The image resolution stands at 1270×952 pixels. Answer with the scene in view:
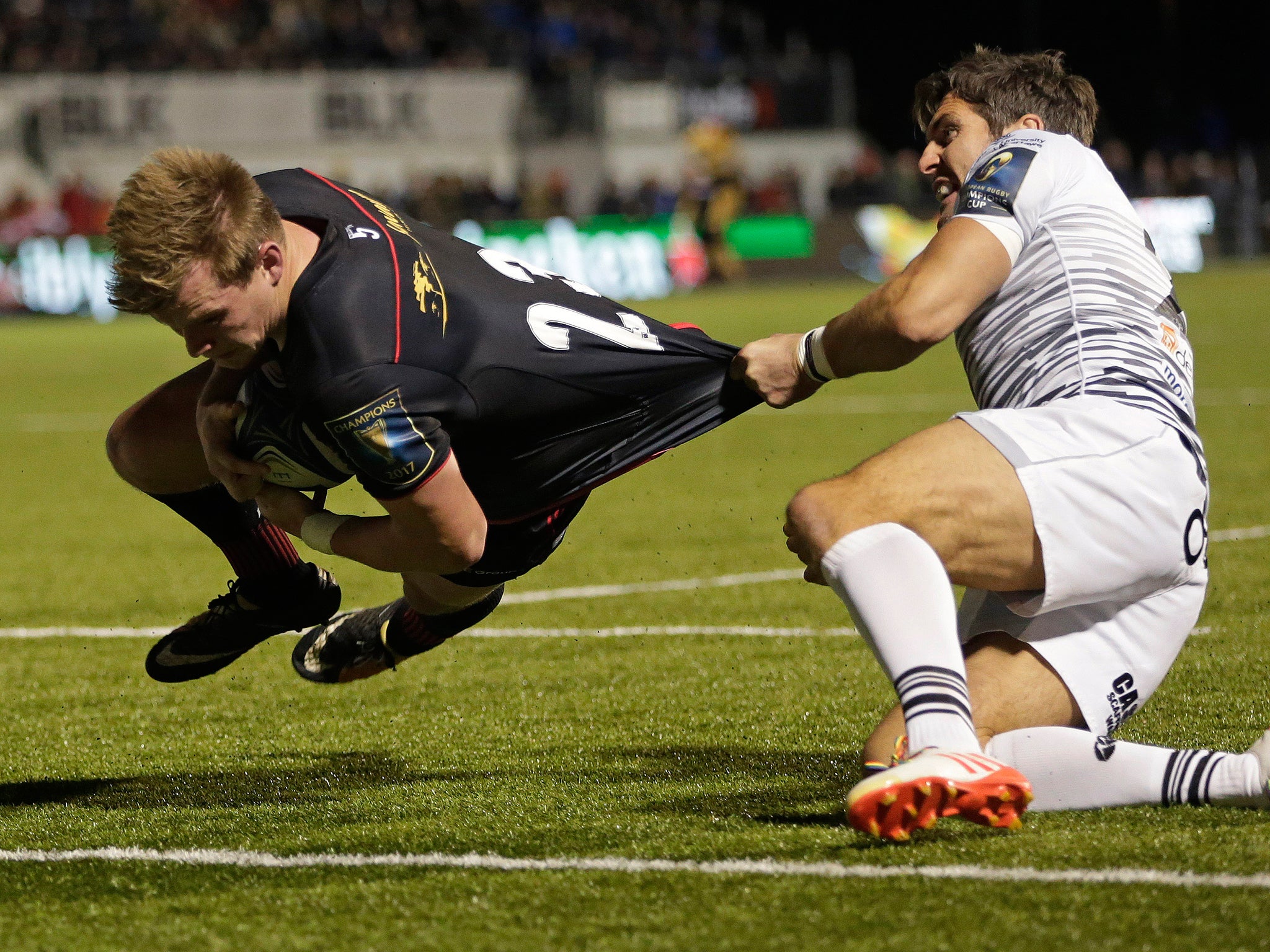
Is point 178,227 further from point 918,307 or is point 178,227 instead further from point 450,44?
point 450,44

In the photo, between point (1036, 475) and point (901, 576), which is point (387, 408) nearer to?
point (901, 576)

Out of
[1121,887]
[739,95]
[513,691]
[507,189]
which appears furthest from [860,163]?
[1121,887]

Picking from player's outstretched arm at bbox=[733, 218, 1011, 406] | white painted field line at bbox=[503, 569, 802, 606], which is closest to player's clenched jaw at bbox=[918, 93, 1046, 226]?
player's outstretched arm at bbox=[733, 218, 1011, 406]

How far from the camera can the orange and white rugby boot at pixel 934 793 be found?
2928 mm

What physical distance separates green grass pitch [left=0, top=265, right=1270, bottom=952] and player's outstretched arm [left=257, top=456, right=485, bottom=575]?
0.55 metres

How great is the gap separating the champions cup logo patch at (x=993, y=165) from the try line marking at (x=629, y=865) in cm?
137

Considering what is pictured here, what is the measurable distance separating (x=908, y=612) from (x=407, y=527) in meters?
1.01

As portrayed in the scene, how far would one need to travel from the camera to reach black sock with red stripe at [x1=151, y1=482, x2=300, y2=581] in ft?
14.9

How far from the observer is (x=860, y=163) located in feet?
95.6

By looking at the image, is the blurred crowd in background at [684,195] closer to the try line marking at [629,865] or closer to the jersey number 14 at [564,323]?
the jersey number 14 at [564,323]

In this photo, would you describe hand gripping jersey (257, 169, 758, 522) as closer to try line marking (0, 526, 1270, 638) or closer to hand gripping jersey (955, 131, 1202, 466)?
hand gripping jersey (955, 131, 1202, 466)

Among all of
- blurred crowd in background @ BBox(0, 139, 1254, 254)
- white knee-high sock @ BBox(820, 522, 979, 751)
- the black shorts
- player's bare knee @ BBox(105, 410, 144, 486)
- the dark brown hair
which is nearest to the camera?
white knee-high sock @ BBox(820, 522, 979, 751)

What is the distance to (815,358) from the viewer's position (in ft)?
11.9

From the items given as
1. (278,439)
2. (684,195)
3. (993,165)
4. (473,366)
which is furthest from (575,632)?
(684,195)
